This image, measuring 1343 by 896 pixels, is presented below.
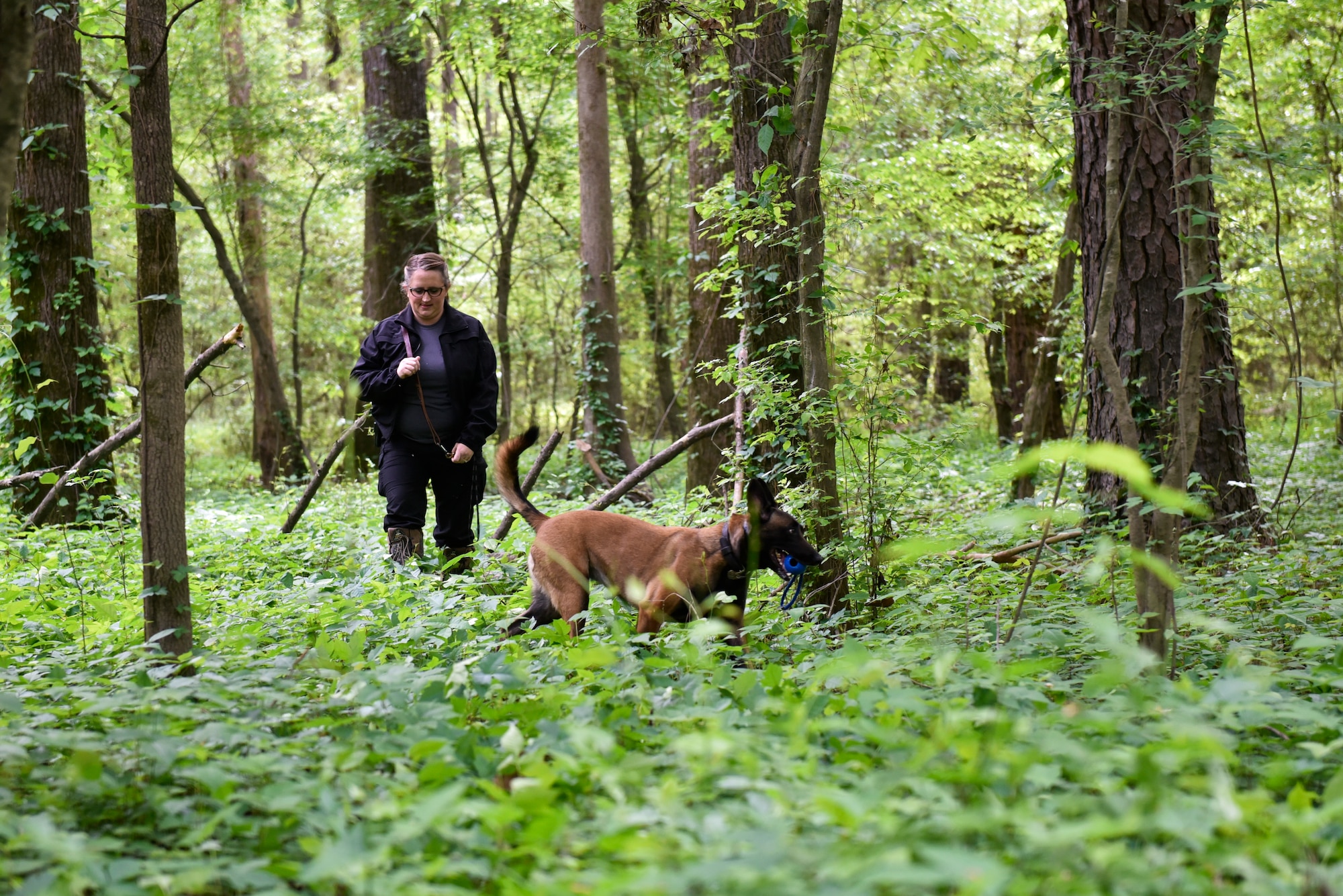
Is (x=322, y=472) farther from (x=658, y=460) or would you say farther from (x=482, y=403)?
(x=658, y=460)

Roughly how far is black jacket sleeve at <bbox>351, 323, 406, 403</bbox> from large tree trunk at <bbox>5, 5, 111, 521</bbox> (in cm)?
496

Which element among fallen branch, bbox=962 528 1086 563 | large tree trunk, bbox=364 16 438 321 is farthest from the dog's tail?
large tree trunk, bbox=364 16 438 321

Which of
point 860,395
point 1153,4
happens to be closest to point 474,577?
point 860,395

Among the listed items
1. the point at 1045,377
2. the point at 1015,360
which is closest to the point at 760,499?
the point at 1045,377

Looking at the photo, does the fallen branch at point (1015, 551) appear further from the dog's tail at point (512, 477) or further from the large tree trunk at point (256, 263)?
the large tree trunk at point (256, 263)

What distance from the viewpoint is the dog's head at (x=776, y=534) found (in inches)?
192

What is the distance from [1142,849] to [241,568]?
667 cm

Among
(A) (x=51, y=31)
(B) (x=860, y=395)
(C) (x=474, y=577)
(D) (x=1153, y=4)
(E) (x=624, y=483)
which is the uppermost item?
(A) (x=51, y=31)

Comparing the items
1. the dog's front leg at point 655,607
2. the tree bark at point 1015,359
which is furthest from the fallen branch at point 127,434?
the tree bark at point 1015,359

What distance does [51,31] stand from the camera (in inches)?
377

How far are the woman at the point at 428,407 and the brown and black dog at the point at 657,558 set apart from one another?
4.52 feet

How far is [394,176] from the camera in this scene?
16312 mm

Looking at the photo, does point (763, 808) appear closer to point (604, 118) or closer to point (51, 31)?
point (51, 31)

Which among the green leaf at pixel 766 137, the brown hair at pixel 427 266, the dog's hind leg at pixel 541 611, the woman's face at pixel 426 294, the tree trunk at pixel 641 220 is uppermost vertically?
the tree trunk at pixel 641 220
